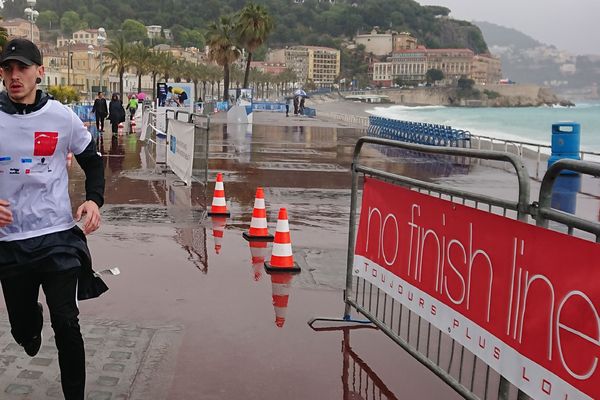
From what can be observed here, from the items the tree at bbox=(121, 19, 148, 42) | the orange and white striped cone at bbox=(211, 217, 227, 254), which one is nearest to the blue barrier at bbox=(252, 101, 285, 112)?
the orange and white striped cone at bbox=(211, 217, 227, 254)

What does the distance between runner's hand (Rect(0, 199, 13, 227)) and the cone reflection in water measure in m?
3.73

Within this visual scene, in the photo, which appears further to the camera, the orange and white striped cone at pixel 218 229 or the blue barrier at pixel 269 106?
the blue barrier at pixel 269 106

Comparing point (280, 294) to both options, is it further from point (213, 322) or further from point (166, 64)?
point (166, 64)

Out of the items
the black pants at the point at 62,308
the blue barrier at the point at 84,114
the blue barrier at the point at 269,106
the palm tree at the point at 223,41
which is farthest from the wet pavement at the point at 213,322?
the blue barrier at the point at 269,106

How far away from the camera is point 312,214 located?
11.4m

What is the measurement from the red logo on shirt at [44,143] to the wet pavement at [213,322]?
1.46 metres

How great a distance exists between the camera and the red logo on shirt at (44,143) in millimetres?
3748

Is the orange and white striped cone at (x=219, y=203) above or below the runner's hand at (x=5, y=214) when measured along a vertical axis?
below

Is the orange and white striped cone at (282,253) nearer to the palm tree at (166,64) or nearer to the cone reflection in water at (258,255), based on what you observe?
the cone reflection in water at (258,255)

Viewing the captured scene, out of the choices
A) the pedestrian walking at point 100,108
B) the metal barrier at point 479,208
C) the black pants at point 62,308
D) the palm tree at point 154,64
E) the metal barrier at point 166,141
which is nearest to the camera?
the metal barrier at point 479,208

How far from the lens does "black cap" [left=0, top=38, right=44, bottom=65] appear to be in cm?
373

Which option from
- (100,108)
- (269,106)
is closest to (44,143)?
(100,108)

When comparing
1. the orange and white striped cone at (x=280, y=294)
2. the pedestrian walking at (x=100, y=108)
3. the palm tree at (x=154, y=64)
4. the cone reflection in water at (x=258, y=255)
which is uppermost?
the palm tree at (x=154, y=64)

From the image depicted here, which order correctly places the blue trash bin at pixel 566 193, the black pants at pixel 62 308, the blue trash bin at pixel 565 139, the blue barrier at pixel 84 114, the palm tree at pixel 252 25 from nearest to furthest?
1. the black pants at pixel 62 308
2. the blue trash bin at pixel 566 193
3. the blue trash bin at pixel 565 139
4. the blue barrier at pixel 84 114
5. the palm tree at pixel 252 25
